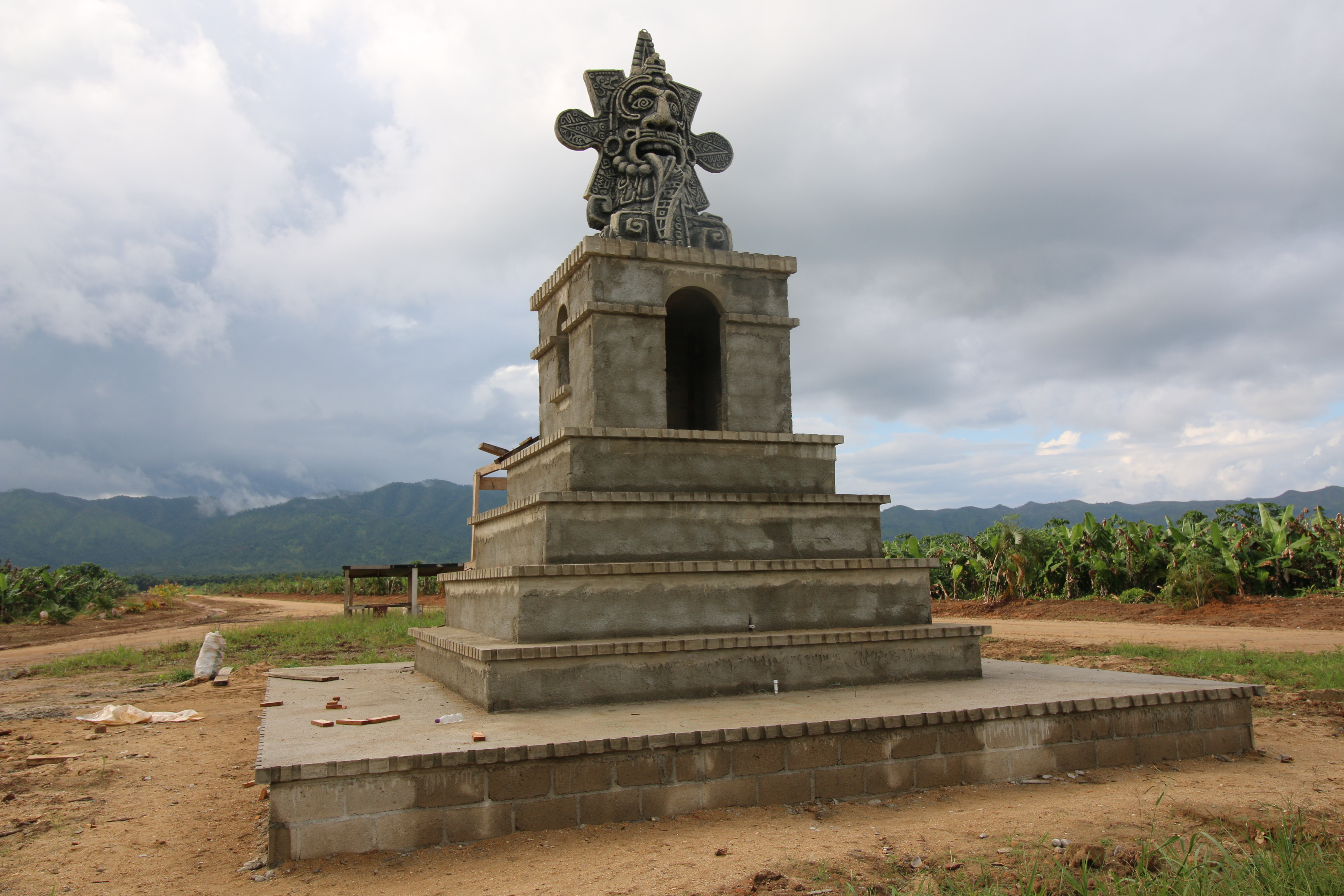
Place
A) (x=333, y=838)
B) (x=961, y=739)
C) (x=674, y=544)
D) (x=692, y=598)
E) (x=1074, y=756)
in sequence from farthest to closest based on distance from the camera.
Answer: (x=674, y=544) < (x=692, y=598) < (x=1074, y=756) < (x=961, y=739) < (x=333, y=838)

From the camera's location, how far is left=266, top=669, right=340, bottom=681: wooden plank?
9.37 meters

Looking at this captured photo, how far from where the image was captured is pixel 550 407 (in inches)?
377

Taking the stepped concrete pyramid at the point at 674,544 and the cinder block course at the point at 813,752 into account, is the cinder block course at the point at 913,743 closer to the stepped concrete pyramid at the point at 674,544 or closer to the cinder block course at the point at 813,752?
the cinder block course at the point at 813,752

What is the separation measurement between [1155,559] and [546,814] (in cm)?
2147

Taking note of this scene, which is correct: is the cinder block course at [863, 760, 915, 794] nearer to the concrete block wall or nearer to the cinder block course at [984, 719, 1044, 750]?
the concrete block wall

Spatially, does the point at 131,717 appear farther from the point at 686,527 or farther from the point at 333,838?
the point at 686,527

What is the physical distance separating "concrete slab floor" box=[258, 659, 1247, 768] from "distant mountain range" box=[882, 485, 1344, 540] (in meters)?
133

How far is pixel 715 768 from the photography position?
→ 5.56 metres

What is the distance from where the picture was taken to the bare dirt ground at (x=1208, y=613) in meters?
16.5

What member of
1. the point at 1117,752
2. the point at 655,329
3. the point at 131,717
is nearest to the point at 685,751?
the point at 1117,752

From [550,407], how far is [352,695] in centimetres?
364

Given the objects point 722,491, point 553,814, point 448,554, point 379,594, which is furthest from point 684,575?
point 448,554

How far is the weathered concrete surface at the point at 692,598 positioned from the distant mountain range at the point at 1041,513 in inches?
5236

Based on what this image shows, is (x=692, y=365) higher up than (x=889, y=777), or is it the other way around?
(x=692, y=365)
